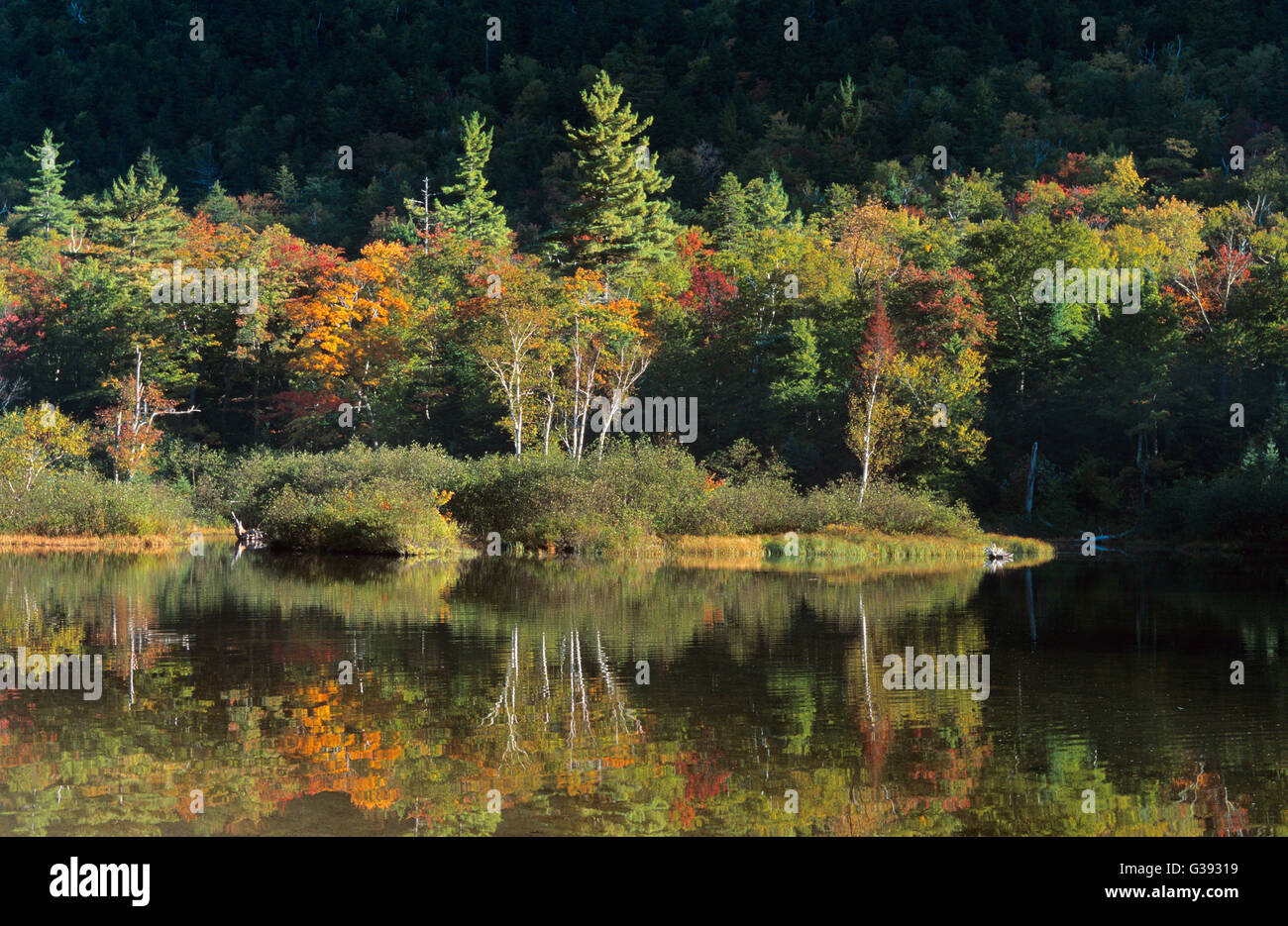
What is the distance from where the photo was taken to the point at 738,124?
361 feet

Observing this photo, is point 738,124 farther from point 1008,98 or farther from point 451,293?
point 451,293

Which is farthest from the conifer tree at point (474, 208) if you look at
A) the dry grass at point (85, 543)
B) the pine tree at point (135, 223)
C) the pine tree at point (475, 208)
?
the dry grass at point (85, 543)

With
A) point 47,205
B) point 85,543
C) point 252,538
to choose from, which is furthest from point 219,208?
point 85,543

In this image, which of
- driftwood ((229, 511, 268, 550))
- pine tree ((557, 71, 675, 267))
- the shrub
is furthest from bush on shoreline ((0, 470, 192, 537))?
pine tree ((557, 71, 675, 267))

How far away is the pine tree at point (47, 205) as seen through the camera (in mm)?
96812

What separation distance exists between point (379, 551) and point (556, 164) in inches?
2484

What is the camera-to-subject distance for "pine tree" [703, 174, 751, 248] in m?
80.4

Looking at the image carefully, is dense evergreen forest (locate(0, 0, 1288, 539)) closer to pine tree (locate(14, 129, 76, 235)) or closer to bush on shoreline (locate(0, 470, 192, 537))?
pine tree (locate(14, 129, 76, 235))

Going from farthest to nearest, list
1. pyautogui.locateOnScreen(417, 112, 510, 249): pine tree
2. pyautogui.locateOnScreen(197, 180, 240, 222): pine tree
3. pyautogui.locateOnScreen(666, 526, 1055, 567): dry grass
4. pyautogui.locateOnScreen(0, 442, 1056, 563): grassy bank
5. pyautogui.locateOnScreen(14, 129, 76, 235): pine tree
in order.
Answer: pyautogui.locateOnScreen(14, 129, 76, 235): pine tree < pyautogui.locateOnScreen(197, 180, 240, 222): pine tree < pyautogui.locateOnScreen(417, 112, 510, 249): pine tree < pyautogui.locateOnScreen(666, 526, 1055, 567): dry grass < pyautogui.locateOnScreen(0, 442, 1056, 563): grassy bank

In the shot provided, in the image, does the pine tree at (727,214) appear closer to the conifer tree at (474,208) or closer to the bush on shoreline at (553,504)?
the conifer tree at (474,208)

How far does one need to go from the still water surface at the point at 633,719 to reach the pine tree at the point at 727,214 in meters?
52.9

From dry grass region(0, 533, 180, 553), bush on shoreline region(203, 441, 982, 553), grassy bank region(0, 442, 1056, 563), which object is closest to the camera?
bush on shoreline region(203, 441, 982, 553)

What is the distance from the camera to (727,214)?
8325 cm

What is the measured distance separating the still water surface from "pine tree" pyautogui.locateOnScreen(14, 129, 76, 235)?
2979 inches
